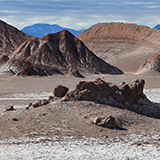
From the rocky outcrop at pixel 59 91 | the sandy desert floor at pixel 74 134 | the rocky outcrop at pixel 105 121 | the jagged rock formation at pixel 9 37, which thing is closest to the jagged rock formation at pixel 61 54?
the jagged rock formation at pixel 9 37

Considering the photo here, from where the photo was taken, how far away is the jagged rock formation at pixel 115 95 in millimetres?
12281

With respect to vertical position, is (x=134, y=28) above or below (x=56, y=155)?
above

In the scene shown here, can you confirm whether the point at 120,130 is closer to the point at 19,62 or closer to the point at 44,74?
the point at 44,74

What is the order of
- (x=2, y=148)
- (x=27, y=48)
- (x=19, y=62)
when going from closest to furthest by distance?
(x=2, y=148)
(x=19, y=62)
(x=27, y=48)

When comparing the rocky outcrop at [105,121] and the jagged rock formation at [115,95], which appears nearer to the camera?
the rocky outcrop at [105,121]

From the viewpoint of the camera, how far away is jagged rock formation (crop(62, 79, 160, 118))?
1228 centimetres

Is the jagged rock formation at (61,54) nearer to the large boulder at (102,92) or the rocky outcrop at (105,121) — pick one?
the large boulder at (102,92)

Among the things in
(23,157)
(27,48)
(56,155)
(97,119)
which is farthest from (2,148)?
(27,48)

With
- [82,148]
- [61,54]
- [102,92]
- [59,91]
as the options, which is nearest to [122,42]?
[61,54]

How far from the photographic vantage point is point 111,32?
376ft

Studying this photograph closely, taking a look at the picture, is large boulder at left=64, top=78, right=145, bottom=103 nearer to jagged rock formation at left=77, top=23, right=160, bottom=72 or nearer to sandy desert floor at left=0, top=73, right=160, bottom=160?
sandy desert floor at left=0, top=73, right=160, bottom=160

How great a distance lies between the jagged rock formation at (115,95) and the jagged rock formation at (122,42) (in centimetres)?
7444

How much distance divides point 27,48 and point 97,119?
57831mm

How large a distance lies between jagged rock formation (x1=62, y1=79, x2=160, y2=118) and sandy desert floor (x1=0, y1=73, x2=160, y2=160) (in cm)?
36
